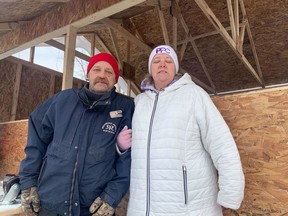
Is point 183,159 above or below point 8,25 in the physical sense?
below

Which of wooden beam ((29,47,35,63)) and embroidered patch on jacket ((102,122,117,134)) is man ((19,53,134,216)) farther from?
wooden beam ((29,47,35,63))

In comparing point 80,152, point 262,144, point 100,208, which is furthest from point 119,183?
point 262,144

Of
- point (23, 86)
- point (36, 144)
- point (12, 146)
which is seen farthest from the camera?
point (23, 86)

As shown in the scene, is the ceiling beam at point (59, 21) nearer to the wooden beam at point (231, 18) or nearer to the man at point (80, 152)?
the man at point (80, 152)

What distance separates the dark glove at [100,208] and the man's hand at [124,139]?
0.31 metres

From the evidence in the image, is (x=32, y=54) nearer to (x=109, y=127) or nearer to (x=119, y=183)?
(x=109, y=127)

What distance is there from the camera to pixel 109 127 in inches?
64.1

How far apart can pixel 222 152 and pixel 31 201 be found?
3.56ft

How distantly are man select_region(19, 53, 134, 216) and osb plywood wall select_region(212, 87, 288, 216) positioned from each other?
67 cm

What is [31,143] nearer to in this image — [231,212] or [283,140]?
[231,212]

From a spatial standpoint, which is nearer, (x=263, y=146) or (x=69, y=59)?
(x=263, y=146)

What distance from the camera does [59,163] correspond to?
152cm

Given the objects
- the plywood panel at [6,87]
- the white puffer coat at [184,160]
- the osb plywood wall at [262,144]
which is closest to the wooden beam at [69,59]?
the white puffer coat at [184,160]

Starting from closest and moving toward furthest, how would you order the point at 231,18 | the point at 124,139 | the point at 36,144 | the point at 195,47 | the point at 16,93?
1. the point at 124,139
2. the point at 36,144
3. the point at 231,18
4. the point at 16,93
5. the point at 195,47
